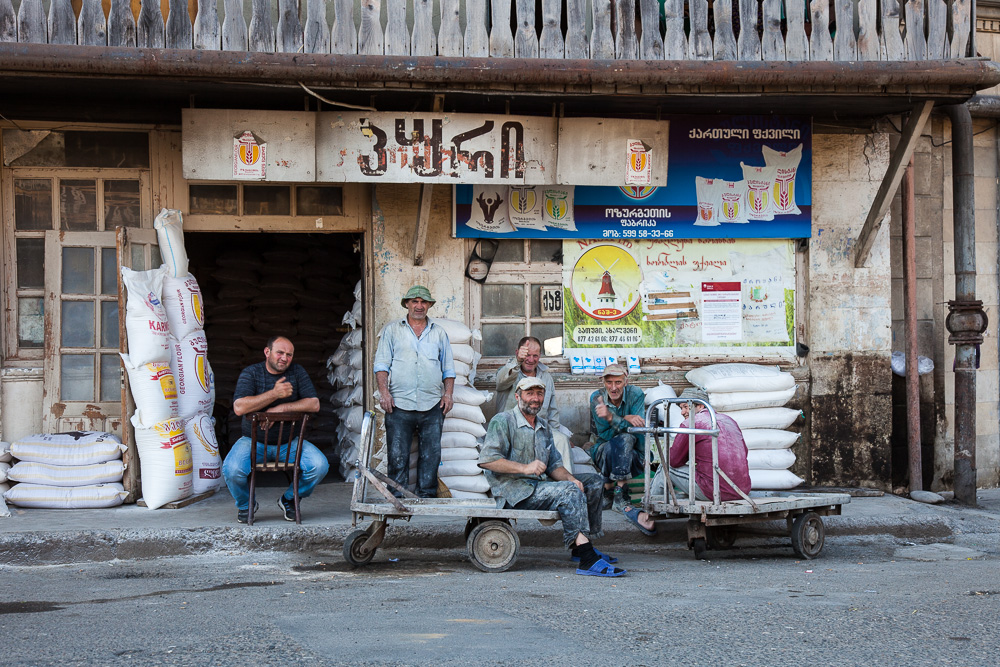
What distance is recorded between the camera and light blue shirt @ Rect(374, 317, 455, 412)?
25.0ft

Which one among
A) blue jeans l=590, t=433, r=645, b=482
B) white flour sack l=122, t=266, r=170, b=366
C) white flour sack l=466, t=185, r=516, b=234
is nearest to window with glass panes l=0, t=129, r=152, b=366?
white flour sack l=122, t=266, r=170, b=366

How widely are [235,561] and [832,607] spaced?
386cm

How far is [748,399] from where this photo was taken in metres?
8.38

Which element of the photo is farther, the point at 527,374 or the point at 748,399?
Result: the point at 748,399

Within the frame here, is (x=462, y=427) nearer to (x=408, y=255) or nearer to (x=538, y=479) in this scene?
(x=408, y=255)

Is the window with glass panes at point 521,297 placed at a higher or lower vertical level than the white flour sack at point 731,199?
lower

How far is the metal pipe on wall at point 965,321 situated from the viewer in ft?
28.1

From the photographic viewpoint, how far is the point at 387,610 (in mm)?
4941

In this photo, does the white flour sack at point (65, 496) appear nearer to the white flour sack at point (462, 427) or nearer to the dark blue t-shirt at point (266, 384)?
the dark blue t-shirt at point (266, 384)

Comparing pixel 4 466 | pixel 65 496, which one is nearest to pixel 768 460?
pixel 65 496

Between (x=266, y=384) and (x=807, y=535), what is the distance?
4.13 meters

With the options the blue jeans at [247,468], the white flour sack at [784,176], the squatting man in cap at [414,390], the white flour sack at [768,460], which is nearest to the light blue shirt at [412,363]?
the squatting man in cap at [414,390]

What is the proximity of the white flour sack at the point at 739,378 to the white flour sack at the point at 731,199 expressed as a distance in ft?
4.69

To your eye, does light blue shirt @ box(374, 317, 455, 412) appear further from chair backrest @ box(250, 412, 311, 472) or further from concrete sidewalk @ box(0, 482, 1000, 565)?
concrete sidewalk @ box(0, 482, 1000, 565)
